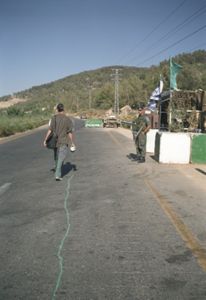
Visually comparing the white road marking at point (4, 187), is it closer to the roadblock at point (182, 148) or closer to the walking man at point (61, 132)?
the walking man at point (61, 132)

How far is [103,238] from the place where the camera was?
6.26 m

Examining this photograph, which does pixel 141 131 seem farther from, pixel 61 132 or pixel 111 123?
pixel 111 123

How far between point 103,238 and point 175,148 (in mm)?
9675

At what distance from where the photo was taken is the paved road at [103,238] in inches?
179

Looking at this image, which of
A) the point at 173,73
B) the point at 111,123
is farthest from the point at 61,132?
the point at 111,123

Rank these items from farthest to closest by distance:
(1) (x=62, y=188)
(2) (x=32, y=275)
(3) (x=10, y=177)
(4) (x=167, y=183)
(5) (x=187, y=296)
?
(3) (x=10, y=177) → (4) (x=167, y=183) → (1) (x=62, y=188) → (2) (x=32, y=275) → (5) (x=187, y=296)

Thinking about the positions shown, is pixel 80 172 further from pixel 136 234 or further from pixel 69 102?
pixel 69 102

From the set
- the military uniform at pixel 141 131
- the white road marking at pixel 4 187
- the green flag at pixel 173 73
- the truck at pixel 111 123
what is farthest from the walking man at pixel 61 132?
the truck at pixel 111 123

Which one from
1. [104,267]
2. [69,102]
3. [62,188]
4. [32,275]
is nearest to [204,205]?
[62,188]

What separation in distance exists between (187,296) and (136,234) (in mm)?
2186

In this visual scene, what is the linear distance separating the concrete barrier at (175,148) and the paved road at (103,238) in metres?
3.65

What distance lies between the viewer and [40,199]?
29.8ft

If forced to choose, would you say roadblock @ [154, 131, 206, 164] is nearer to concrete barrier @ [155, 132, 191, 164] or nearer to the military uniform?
concrete barrier @ [155, 132, 191, 164]

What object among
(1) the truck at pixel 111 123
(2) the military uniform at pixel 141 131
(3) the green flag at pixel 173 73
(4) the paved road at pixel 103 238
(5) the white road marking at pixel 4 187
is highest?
(3) the green flag at pixel 173 73
